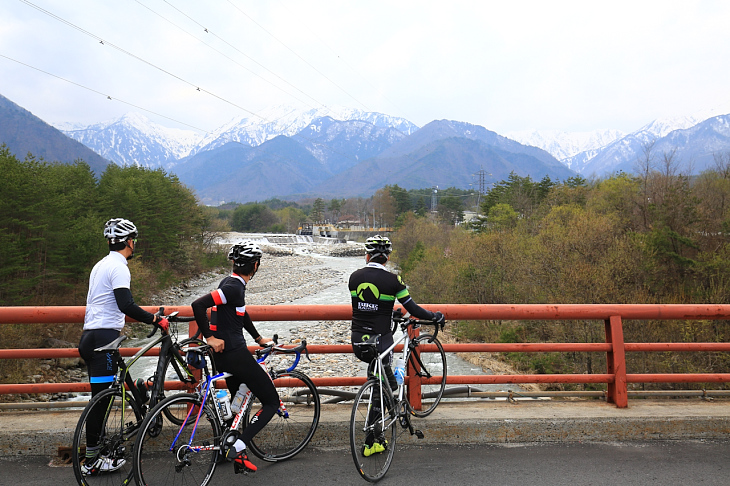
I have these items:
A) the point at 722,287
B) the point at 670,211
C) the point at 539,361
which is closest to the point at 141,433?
the point at 539,361

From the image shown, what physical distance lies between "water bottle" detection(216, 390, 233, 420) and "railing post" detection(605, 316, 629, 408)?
13.7ft

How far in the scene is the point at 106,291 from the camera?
4109 mm

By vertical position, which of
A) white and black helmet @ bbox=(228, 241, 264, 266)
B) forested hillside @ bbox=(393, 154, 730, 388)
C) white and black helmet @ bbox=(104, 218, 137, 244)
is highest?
white and black helmet @ bbox=(104, 218, 137, 244)

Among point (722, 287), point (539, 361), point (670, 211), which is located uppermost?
point (670, 211)

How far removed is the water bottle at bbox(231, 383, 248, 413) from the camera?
4125mm

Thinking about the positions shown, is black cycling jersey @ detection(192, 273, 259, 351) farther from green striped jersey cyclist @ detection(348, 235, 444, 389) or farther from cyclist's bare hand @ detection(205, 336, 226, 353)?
green striped jersey cyclist @ detection(348, 235, 444, 389)

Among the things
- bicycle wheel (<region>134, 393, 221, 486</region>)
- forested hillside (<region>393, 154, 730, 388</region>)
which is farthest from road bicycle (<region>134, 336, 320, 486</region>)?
forested hillside (<region>393, 154, 730, 388</region>)

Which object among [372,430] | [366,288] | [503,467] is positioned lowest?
[503,467]

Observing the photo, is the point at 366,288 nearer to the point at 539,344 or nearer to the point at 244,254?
the point at 244,254

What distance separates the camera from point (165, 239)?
5538 cm

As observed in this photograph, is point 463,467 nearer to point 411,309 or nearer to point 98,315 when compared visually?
point 411,309

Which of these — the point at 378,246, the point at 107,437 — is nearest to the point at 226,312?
the point at 107,437

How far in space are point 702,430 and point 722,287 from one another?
2205 cm

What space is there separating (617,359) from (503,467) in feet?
6.57
